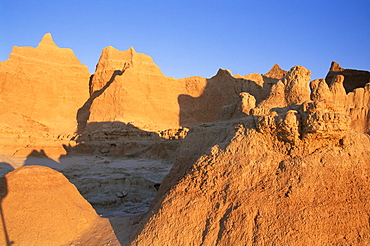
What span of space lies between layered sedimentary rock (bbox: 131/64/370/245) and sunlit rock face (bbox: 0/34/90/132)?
2993 cm

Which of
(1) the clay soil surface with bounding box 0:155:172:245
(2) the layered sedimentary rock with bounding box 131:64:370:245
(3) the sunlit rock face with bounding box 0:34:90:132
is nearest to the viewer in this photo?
(2) the layered sedimentary rock with bounding box 131:64:370:245

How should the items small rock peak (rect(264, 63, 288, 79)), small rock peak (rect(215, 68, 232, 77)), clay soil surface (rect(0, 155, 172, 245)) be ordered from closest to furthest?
clay soil surface (rect(0, 155, 172, 245)) → small rock peak (rect(215, 68, 232, 77)) → small rock peak (rect(264, 63, 288, 79))

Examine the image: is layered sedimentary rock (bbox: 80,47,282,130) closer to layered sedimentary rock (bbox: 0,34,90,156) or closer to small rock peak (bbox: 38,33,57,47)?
layered sedimentary rock (bbox: 0,34,90,156)

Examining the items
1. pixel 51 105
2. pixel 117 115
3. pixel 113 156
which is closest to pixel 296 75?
pixel 113 156

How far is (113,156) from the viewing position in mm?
21766

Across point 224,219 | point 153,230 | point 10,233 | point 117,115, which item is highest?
point 117,115

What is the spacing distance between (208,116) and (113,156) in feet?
50.8

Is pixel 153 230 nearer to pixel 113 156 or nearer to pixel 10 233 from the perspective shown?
pixel 10 233

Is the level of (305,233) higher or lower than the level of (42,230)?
higher

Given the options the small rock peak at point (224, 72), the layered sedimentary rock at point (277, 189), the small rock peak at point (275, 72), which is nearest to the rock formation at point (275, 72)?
the small rock peak at point (275, 72)

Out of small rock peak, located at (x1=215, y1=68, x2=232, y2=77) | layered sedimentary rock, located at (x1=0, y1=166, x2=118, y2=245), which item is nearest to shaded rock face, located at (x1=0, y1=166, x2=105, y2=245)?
layered sedimentary rock, located at (x1=0, y1=166, x2=118, y2=245)

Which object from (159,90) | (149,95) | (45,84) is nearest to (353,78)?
(159,90)

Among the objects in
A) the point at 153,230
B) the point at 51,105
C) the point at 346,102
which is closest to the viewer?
the point at 153,230

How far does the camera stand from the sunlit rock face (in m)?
31.2
